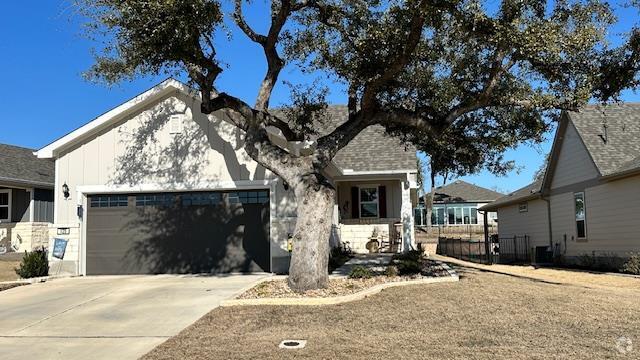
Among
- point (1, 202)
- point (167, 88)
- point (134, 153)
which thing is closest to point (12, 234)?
point (1, 202)

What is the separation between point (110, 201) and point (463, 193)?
4402 centimetres

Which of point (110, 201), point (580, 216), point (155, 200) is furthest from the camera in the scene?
point (580, 216)

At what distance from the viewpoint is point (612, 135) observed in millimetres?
20078

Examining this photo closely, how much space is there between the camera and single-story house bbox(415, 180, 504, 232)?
176 feet

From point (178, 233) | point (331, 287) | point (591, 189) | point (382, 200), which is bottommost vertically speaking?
point (331, 287)

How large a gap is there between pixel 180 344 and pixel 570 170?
18138 millimetres

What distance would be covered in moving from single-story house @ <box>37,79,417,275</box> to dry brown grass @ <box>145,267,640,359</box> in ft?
19.2

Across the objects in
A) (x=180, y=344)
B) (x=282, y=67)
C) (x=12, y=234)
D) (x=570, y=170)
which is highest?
(x=282, y=67)

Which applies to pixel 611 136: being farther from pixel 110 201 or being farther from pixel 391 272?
pixel 110 201

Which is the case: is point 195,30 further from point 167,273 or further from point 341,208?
point 341,208

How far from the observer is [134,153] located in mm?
16438

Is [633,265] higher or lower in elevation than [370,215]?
lower

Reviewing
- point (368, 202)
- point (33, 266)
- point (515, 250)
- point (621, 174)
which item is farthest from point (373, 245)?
point (33, 266)

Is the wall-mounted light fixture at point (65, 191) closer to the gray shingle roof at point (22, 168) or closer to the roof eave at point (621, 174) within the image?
the gray shingle roof at point (22, 168)
